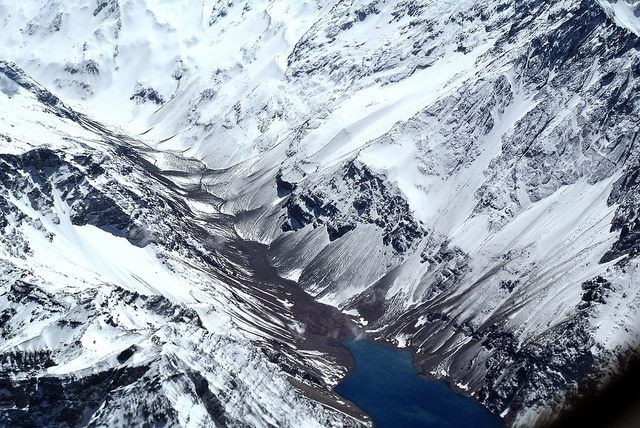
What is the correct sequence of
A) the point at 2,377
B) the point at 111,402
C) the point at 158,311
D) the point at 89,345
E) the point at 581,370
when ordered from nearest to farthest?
the point at 111,402, the point at 2,377, the point at 89,345, the point at 158,311, the point at 581,370

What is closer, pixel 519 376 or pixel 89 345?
pixel 89 345

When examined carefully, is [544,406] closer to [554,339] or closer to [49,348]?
[554,339]

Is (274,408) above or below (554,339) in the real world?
below

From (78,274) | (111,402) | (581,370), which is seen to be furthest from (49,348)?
(581,370)

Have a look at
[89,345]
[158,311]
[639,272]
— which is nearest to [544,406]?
[639,272]

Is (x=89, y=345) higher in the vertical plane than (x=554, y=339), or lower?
lower

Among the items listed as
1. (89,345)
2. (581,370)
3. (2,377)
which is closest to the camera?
(2,377)

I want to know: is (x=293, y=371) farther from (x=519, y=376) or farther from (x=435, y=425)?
(x=519, y=376)

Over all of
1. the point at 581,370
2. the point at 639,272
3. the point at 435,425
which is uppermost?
the point at 639,272

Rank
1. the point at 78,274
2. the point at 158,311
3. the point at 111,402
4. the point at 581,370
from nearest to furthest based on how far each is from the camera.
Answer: the point at 111,402, the point at 158,311, the point at 581,370, the point at 78,274
